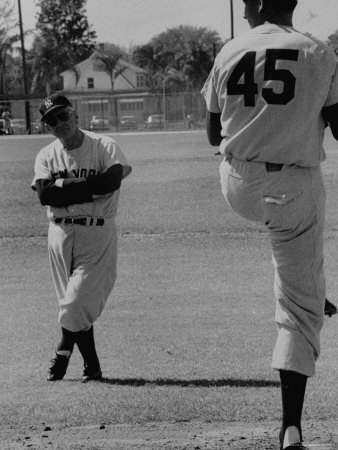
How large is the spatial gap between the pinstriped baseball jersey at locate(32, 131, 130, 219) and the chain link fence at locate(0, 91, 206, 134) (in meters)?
53.2

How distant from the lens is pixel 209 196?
20219 mm

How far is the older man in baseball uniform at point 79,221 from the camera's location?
6.33 meters

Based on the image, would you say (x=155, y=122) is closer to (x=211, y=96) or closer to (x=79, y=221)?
(x=79, y=221)

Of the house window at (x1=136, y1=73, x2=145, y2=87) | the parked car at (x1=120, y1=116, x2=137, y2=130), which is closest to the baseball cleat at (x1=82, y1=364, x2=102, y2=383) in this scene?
the parked car at (x1=120, y1=116, x2=137, y2=130)

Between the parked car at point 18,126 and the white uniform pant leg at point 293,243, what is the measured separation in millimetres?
61440

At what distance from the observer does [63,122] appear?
6.36 m

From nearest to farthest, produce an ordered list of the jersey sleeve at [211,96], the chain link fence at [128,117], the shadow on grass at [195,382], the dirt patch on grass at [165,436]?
the jersey sleeve at [211,96] → the dirt patch on grass at [165,436] → the shadow on grass at [195,382] → the chain link fence at [128,117]

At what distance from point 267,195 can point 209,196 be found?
633 inches

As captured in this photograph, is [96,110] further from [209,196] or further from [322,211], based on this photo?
[322,211]

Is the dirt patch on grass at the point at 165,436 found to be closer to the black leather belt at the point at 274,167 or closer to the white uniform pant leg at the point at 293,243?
the white uniform pant leg at the point at 293,243

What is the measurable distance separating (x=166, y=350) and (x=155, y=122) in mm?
57355

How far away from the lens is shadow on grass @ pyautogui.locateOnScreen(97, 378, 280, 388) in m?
6.13

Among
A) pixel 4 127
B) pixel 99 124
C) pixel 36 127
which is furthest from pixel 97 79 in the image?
pixel 4 127

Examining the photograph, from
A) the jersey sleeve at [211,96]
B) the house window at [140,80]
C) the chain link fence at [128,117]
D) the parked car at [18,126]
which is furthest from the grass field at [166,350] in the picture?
the house window at [140,80]
